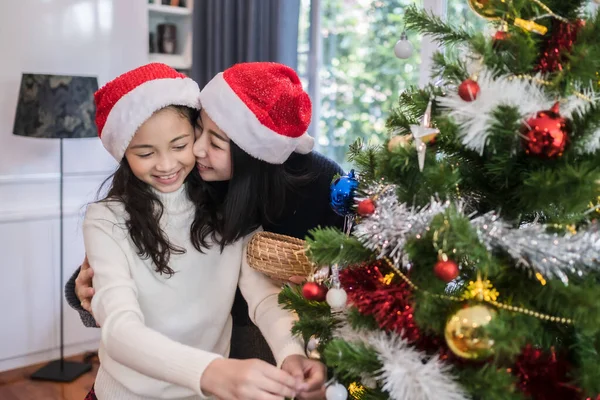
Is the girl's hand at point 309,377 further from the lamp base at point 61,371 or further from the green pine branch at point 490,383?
the lamp base at point 61,371

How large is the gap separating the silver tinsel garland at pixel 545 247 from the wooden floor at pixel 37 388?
251 centimetres

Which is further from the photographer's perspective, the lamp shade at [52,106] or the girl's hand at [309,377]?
the lamp shade at [52,106]

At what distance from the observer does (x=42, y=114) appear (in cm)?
284

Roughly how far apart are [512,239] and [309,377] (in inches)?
16.6

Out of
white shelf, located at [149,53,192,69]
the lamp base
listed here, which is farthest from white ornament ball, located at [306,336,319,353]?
white shelf, located at [149,53,192,69]

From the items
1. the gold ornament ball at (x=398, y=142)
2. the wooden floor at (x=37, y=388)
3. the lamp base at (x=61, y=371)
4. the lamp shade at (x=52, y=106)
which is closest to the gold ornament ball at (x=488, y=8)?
the gold ornament ball at (x=398, y=142)

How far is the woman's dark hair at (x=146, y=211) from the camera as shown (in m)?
1.29

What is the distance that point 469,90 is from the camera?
33.2 inches

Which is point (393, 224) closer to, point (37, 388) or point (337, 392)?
point (337, 392)

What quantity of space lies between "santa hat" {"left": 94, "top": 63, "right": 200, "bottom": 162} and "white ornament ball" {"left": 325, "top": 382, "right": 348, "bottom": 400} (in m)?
0.65

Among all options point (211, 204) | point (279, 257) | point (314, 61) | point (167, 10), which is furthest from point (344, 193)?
point (167, 10)

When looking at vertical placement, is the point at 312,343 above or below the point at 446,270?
below

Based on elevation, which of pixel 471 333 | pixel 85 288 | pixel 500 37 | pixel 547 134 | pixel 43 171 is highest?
pixel 500 37

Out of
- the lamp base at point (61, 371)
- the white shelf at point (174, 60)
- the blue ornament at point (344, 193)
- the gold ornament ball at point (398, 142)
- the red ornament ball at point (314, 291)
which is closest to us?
the gold ornament ball at point (398, 142)
